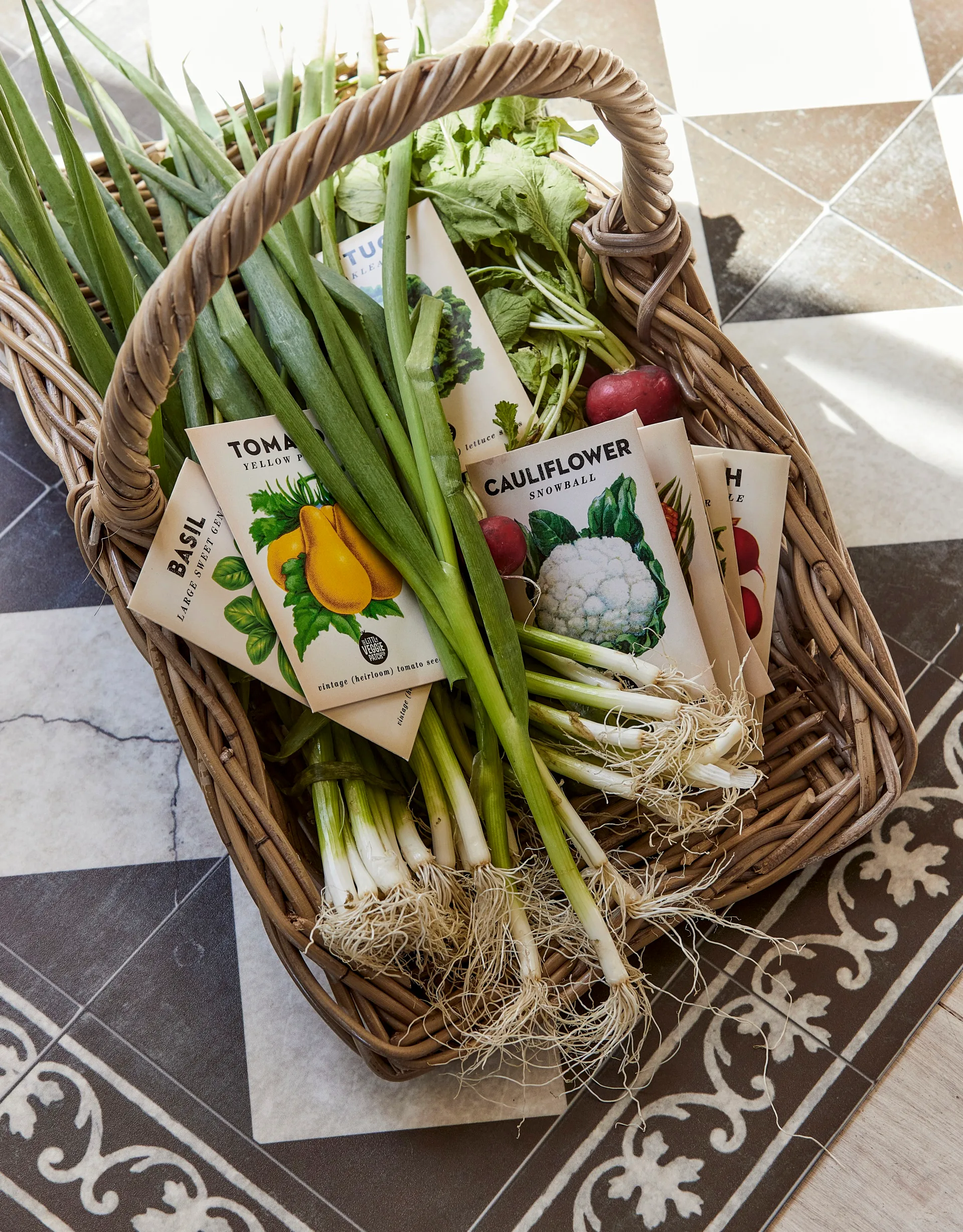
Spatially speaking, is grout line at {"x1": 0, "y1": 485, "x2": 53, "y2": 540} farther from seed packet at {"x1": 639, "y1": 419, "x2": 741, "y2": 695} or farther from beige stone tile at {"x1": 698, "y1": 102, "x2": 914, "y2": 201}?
beige stone tile at {"x1": 698, "y1": 102, "x2": 914, "y2": 201}

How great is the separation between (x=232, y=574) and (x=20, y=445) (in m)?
0.47

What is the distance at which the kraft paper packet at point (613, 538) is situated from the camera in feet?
2.88

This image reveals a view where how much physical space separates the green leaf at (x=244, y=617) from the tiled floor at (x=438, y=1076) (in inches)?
11.1

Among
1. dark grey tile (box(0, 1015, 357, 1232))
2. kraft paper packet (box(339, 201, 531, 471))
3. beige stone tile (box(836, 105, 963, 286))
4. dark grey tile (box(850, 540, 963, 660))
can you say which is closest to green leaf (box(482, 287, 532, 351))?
kraft paper packet (box(339, 201, 531, 471))

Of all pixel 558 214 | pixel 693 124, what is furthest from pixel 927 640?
pixel 693 124

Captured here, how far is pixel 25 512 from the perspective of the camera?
1.13 m

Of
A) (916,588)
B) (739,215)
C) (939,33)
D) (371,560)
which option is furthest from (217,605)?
(939,33)

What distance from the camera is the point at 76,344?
0.84 m

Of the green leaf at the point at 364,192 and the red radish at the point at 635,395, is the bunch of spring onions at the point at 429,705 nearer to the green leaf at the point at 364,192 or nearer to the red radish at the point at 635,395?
the green leaf at the point at 364,192

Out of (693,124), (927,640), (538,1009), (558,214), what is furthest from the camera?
(693,124)

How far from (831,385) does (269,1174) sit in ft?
3.45

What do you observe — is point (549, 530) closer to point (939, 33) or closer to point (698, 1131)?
point (698, 1131)

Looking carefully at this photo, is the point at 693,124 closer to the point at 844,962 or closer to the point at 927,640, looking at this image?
the point at 927,640

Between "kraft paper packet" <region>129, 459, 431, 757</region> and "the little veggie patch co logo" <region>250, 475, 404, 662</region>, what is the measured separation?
0.03 meters
